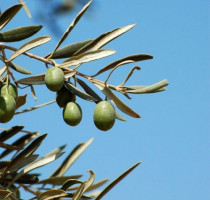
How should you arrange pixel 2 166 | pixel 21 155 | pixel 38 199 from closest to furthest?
pixel 38 199 → pixel 21 155 → pixel 2 166

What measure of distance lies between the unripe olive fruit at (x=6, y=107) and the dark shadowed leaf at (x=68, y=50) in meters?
0.31

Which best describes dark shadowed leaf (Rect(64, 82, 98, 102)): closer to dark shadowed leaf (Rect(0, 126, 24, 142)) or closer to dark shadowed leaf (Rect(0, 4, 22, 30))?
dark shadowed leaf (Rect(0, 4, 22, 30))

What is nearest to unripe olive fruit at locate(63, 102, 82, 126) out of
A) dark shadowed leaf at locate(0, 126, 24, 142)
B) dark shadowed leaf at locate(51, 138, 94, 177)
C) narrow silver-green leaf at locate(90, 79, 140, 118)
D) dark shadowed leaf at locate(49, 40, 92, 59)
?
narrow silver-green leaf at locate(90, 79, 140, 118)

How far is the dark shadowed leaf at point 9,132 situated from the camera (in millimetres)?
2229

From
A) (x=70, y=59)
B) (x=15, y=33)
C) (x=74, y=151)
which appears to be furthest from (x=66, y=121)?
(x=74, y=151)

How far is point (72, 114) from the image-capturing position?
1.74 m

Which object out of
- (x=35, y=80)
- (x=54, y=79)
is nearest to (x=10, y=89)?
(x=35, y=80)

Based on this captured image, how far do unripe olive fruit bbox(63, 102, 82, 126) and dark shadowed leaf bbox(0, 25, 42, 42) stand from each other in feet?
1.05

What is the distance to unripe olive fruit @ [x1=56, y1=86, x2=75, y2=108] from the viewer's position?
1.83m

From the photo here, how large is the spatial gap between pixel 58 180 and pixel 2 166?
0.88ft

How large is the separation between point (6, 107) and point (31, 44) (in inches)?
11.2

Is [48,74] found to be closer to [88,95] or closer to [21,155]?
[88,95]

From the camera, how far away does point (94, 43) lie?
193 cm

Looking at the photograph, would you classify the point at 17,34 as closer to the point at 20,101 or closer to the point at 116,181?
the point at 20,101
